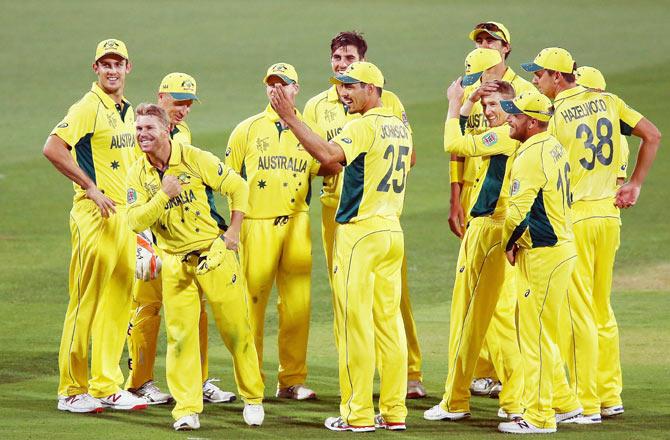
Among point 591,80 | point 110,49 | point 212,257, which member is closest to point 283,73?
point 110,49

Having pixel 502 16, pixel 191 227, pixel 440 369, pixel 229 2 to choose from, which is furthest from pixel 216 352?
pixel 229 2

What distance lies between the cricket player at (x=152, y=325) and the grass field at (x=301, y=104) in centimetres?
33

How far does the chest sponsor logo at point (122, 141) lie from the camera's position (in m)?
9.58

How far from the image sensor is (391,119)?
877 centimetres

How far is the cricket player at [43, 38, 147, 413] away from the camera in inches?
368

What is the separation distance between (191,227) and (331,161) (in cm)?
105

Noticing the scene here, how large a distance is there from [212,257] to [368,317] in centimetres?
106

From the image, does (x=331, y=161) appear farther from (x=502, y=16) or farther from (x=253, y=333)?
(x=502, y=16)

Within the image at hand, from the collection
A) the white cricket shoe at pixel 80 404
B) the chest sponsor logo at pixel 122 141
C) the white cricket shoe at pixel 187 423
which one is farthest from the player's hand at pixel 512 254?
the white cricket shoe at pixel 80 404

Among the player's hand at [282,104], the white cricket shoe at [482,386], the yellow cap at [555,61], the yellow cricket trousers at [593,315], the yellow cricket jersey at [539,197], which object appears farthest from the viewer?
the white cricket shoe at [482,386]

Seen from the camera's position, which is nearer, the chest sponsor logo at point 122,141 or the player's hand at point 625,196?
the player's hand at point 625,196

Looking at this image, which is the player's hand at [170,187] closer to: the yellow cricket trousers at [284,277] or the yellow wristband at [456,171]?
the yellow cricket trousers at [284,277]

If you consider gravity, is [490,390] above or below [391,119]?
below

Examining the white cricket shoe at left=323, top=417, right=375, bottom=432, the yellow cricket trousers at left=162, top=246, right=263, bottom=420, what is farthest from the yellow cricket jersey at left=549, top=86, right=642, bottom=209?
the yellow cricket trousers at left=162, top=246, right=263, bottom=420
